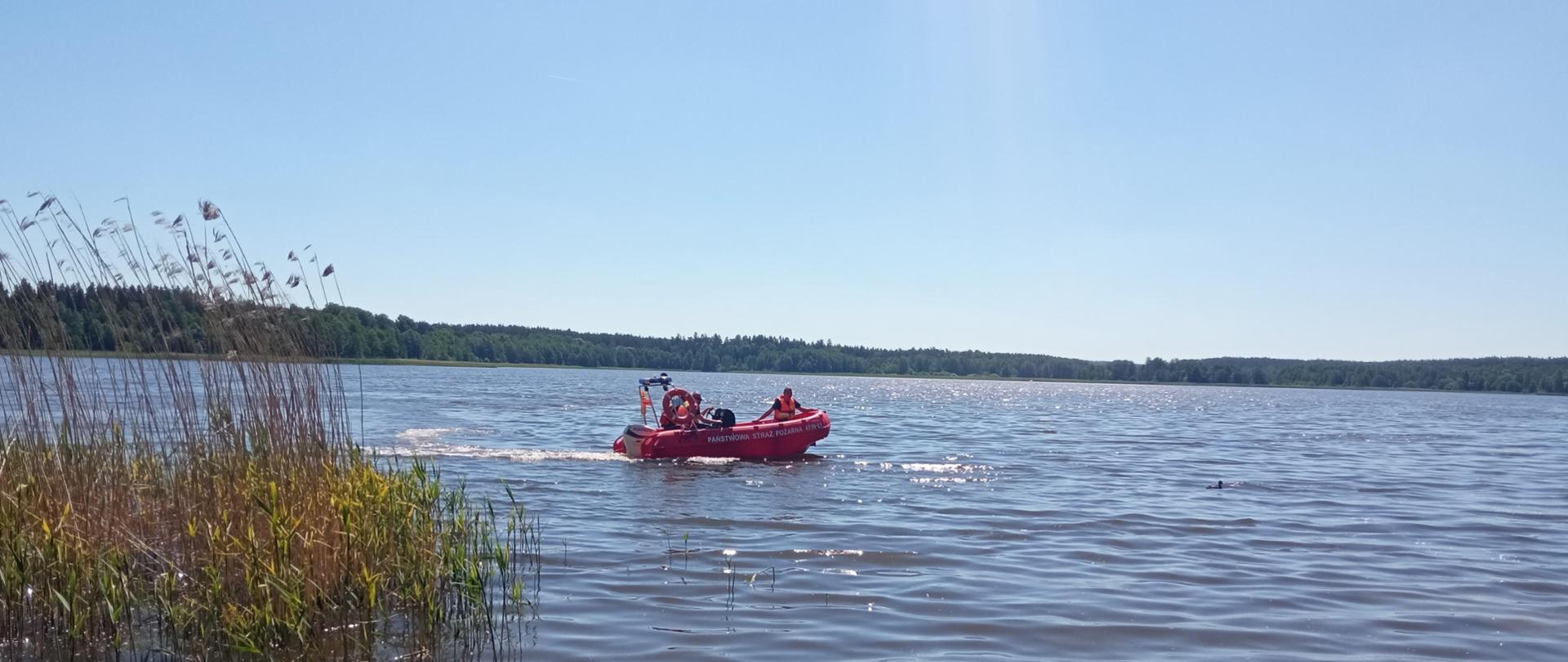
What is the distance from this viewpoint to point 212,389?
7.31 metres

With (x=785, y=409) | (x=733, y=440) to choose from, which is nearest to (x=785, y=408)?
(x=785, y=409)

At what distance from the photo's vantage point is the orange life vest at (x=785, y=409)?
21.5 metres

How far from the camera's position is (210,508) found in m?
6.53

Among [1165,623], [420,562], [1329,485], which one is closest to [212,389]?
[420,562]

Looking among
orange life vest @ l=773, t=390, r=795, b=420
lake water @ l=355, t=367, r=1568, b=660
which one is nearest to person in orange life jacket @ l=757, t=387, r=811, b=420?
orange life vest @ l=773, t=390, r=795, b=420

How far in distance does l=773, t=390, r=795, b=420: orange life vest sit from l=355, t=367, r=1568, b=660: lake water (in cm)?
98

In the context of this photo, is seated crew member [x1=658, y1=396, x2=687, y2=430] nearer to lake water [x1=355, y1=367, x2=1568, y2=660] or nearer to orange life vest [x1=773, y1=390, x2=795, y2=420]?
lake water [x1=355, y1=367, x2=1568, y2=660]

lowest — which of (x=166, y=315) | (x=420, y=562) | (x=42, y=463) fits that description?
(x=420, y=562)

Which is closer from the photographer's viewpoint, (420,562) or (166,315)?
(420,562)

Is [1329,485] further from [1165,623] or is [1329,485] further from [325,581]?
[325,581]

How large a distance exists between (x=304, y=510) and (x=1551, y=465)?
2399cm

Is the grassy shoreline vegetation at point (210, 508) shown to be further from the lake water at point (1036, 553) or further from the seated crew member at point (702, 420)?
the seated crew member at point (702, 420)

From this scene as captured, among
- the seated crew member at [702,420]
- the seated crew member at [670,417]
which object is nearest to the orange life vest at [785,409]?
the seated crew member at [702,420]

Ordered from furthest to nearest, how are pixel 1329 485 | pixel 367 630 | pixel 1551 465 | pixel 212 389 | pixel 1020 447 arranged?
pixel 1020 447, pixel 1551 465, pixel 1329 485, pixel 212 389, pixel 367 630
